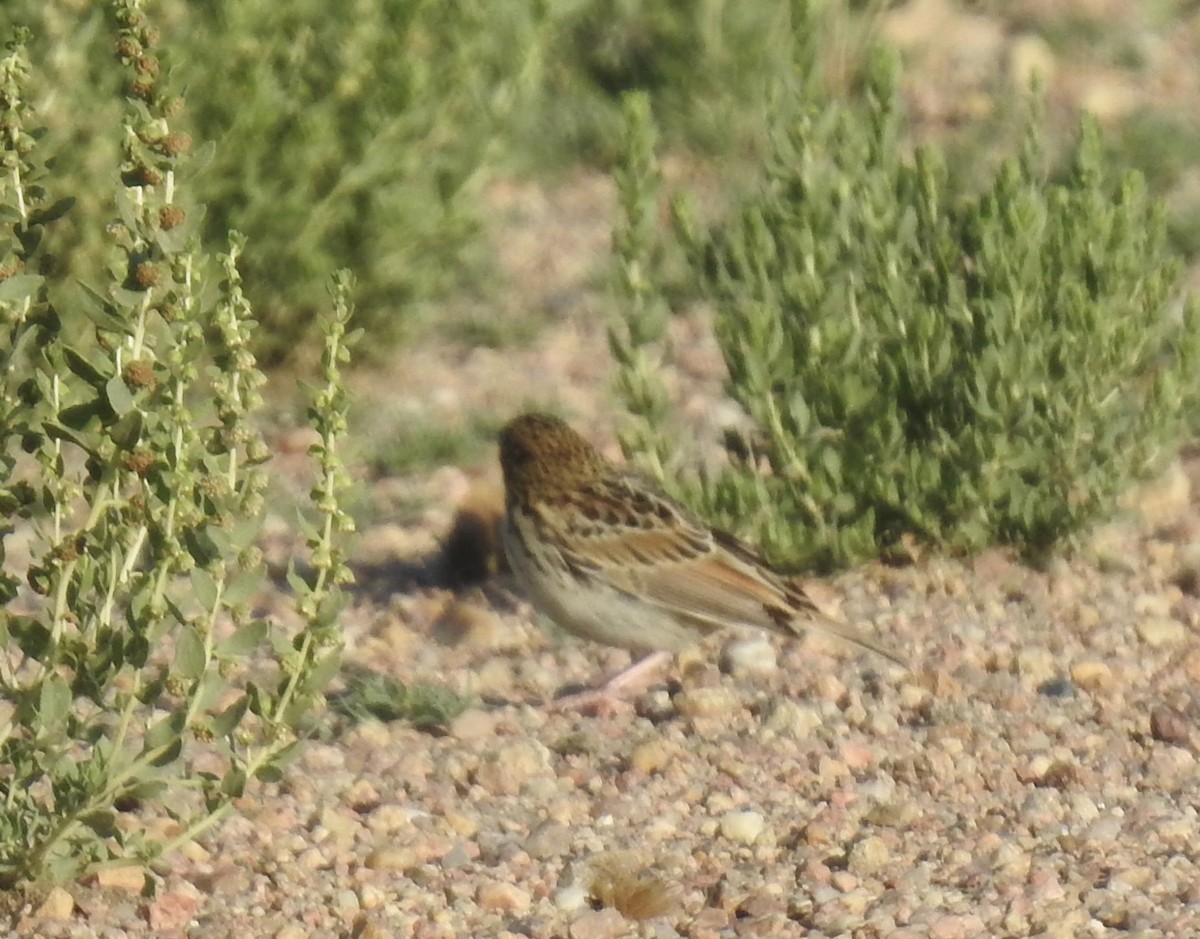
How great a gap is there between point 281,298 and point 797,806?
11.2 ft

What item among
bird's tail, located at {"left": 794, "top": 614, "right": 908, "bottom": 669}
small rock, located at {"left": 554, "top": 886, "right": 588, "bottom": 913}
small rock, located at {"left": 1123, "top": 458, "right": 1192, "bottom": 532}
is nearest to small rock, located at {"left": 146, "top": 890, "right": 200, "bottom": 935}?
small rock, located at {"left": 554, "top": 886, "right": 588, "bottom": 913}

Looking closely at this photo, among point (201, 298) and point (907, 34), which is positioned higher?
point (201, 298)

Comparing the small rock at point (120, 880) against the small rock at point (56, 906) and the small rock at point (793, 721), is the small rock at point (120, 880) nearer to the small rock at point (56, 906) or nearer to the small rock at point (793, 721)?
the small rock at point (56, 906)

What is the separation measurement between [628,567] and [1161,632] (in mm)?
1551

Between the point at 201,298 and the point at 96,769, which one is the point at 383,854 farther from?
the point at 201,298

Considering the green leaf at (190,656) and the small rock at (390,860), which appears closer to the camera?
the green leaf at (190,656)

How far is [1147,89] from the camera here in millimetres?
12039

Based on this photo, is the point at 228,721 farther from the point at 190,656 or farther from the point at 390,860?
the point at 390,860

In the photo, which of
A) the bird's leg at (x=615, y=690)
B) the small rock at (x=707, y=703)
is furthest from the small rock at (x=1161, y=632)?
the bird's leg at (x=615, y=690)

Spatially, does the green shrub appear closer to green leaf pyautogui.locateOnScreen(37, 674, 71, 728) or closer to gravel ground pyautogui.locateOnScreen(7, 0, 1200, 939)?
gravel ground pyautogui.locateOnScreen(7, 0, 1200, 939)

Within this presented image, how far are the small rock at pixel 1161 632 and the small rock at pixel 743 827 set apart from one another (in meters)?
1.69

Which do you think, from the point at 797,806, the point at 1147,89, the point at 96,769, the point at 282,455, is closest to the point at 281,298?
the point at 282,455

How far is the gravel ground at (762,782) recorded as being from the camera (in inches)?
217

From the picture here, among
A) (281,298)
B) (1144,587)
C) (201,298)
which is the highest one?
(201,298)
